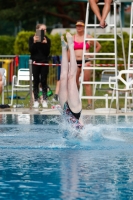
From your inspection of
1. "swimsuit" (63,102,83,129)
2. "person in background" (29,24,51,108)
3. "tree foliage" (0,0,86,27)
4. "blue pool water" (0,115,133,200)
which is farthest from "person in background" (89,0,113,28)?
"tree foliage" (0,0,86,27)

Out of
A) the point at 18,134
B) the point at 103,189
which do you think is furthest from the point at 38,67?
the point at 103,189

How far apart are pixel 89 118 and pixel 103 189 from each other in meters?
7.82

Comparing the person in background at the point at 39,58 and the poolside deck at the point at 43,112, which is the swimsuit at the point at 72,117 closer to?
the poolside deck at the point at 43,112

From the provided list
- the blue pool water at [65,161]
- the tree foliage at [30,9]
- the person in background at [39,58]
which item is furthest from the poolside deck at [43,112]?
the tree foliage at [30,9]

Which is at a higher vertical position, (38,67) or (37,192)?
(38,67)

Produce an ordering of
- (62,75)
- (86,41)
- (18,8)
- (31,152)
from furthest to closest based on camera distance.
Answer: (18,8) → (86,41) → (62,75) → (31,152)

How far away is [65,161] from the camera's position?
9234 millimetres

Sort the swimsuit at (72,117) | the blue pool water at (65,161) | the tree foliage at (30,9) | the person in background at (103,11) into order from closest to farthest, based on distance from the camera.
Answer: the blue pool water at (65,161), the swimsuit at (72,117), the person in background at (103,11), the tree foliage at (30,9)

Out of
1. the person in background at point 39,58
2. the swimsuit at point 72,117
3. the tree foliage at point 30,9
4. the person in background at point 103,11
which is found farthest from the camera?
the tree foliage at point 30,9

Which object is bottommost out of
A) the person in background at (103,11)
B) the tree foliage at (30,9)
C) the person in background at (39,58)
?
the person in background at (39,58)

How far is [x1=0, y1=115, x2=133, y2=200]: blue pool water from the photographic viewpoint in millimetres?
7250

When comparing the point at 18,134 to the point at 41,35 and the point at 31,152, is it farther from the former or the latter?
the point at 41,35

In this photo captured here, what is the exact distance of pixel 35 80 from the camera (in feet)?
59.1

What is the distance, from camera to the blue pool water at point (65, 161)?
7250 mm
